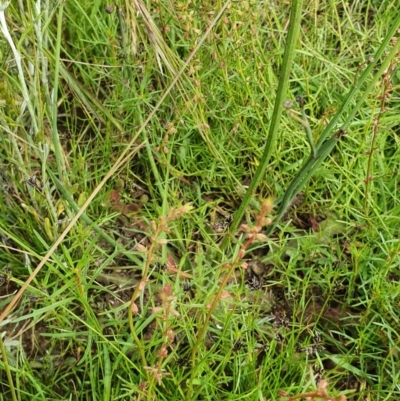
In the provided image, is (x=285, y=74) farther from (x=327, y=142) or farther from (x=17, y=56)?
(x=17, y=56)

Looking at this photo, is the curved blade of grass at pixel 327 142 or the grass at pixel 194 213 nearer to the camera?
the curved blade of grass at pixel 327 142

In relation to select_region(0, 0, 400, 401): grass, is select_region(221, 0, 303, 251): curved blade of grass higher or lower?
higher

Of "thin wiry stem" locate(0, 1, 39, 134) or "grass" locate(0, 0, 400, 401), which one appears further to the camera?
"grass" locate(0, 0, 400, 401)

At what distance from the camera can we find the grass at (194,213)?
125 centimetres

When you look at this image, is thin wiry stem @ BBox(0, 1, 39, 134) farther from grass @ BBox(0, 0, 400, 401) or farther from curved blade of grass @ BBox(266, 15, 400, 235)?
curved blade of grass @ BBox(266, 15, 400, 235)

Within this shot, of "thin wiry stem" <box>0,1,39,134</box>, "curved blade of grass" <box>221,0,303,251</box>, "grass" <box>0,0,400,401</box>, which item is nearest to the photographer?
"curved blade of grass" <box>221,0,303,251</box>

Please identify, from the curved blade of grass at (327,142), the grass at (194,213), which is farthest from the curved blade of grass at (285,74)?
the curved blade of grass at (327,142)

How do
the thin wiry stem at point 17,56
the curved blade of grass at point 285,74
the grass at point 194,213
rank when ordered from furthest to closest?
the grass at point 194,213, the thin wiry stem at point 17,56, the curved blade of grass at point 285,74

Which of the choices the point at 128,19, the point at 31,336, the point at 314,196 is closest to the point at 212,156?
the point at 314,196

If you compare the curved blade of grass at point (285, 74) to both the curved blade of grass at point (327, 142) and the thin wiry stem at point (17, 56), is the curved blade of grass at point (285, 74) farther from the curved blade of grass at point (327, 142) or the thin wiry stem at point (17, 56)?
the thin wiry stem at point (17, 56)

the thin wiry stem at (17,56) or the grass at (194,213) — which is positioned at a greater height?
the thin wiry stem at (17,56)

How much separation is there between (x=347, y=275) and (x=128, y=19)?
2.79 ft

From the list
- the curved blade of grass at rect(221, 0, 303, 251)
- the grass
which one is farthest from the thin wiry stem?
the curved blade of grass at rect(221, 0, 303, 251)

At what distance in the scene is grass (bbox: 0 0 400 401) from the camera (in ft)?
4.09
